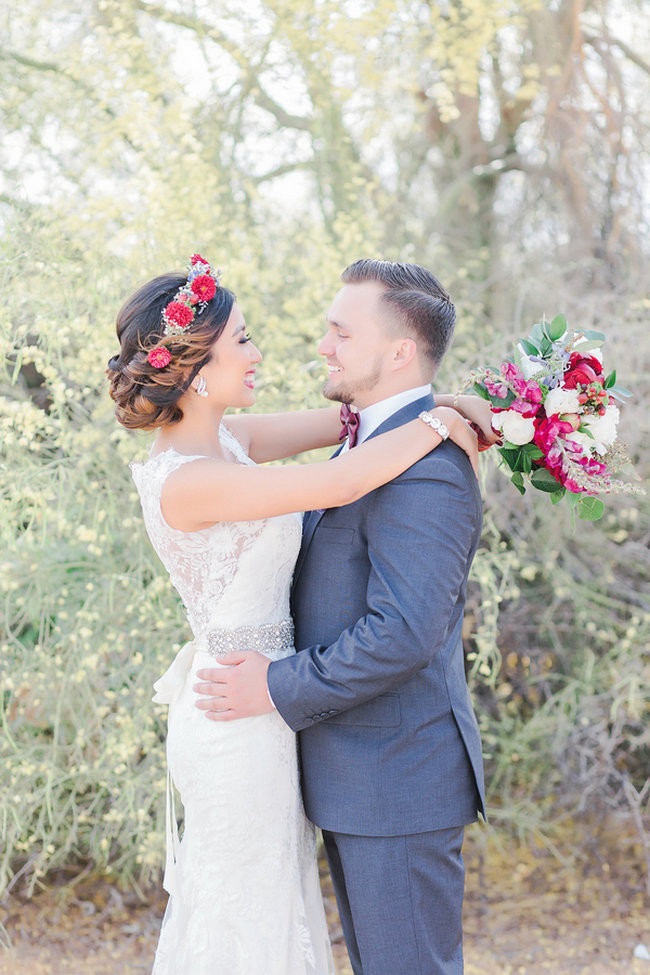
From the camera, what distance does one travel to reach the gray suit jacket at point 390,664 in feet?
6.57

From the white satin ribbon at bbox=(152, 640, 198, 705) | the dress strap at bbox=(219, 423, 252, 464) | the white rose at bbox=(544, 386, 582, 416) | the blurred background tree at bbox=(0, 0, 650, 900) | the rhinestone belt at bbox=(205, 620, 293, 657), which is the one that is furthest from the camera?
the blurred background tree at bbox=(0, 0, 650, 900)

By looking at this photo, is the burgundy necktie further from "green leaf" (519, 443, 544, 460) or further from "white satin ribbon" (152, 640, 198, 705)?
"white satin ribbon" (152, 640, 198, 705)

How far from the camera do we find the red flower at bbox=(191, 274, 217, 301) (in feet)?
7.38

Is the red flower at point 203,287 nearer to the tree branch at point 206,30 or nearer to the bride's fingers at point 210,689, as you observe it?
the bride's fingers at point 210,689

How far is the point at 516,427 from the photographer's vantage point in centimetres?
201

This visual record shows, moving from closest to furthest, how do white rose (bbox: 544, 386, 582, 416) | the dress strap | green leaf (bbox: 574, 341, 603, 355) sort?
white rose (bbox: 544, 386, 582, 416), green leaf (bbox: 574, 341, 603, 355), the dress strap

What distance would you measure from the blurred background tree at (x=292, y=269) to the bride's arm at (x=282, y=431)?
2.90 feet

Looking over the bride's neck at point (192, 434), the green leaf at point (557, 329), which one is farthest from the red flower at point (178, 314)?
the green leaf at point (557, 329)

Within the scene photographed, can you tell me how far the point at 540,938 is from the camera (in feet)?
12.9

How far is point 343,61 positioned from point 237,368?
306 centimetres

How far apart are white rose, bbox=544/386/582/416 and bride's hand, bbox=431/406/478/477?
22 cm

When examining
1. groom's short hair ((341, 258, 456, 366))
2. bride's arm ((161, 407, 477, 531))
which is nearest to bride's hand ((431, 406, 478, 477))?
bride's arm ((161, 407, 477, 531))

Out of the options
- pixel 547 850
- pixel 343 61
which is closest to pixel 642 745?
pixel 547 850

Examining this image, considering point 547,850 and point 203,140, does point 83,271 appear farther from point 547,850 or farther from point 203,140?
point 547,850
